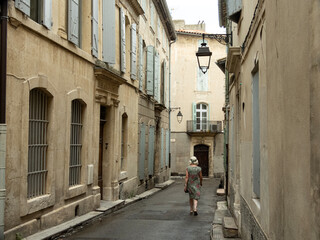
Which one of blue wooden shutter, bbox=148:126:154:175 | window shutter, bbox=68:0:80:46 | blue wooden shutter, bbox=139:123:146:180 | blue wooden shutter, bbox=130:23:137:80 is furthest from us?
blue wooden shutter, bbox=148:126:154:175

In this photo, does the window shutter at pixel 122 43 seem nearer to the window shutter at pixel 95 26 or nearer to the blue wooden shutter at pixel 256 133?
the window shutter at pixel 95 26

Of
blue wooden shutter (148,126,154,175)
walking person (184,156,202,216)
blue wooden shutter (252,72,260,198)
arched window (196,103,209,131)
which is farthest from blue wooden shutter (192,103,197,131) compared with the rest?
blue wooden shutter (252,72,260,198)

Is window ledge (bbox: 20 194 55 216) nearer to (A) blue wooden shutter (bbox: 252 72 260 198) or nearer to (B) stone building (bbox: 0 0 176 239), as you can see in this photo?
(B) stone building (bbox: 0 0 176 239)

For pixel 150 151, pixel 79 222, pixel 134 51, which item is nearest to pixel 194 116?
pixel 150 151

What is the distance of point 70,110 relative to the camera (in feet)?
31.9

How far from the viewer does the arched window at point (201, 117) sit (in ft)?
115

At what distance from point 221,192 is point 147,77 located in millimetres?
5724

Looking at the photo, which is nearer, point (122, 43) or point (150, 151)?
point (122, 43)

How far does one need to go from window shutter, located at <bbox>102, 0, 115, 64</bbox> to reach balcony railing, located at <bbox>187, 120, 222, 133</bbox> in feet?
75.4

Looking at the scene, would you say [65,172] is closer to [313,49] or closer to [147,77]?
[313,49]

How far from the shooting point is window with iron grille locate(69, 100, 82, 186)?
10219mm

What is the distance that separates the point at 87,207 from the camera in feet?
35.4

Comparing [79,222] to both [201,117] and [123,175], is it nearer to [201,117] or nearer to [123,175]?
[123,175]

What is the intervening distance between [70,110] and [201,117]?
→ 86.5ft
